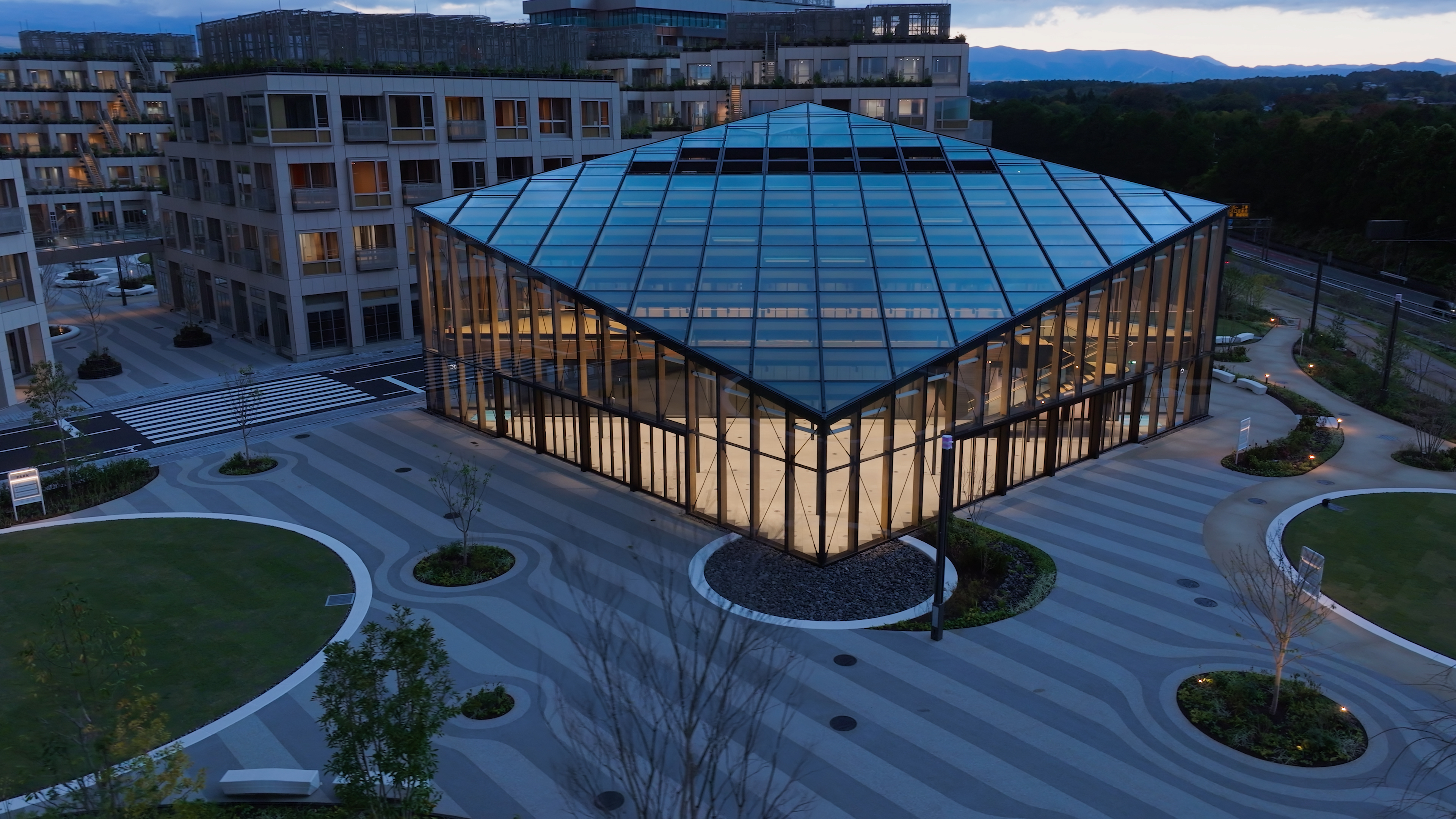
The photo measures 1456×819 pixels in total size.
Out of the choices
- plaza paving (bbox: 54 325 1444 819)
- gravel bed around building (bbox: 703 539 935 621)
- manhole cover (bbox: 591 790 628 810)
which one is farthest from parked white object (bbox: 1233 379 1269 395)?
manhole cover (bbox: 591 790 628 810)

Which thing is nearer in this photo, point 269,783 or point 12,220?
Result: point 269,783

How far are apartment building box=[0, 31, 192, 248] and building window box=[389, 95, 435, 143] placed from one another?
28756mm

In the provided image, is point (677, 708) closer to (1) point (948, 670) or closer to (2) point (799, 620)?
(2) point (799, 620)

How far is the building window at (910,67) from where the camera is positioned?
244ft

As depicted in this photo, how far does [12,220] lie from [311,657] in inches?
1369

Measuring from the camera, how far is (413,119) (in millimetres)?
54625

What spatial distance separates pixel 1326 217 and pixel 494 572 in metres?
98.7

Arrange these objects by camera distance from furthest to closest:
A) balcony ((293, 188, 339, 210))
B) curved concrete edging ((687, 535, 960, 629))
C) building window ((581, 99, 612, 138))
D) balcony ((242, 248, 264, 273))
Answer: building window ((581, 99, 612, 138)) < balcony ((242, 248, 264, 273)) < balcony ((293, 188, 339, 210)) < curved concrete edging ((687, 535, 960, 629))

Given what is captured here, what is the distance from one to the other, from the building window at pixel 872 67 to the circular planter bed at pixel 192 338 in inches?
1905

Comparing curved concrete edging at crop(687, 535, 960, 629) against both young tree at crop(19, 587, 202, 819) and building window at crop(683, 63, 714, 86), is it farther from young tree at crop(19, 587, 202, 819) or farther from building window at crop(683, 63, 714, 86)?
building window at crop(683, 63, 714, 86)

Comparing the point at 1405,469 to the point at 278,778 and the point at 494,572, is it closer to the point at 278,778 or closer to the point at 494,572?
the point at 494,572

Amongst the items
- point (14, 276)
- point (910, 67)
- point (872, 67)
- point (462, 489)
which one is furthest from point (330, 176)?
point (910, 67)

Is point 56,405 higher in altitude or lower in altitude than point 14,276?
lower

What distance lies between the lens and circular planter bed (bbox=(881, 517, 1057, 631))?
81.1ft
